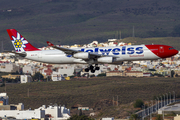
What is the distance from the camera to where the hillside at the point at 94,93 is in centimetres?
16275

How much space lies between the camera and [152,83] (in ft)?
611

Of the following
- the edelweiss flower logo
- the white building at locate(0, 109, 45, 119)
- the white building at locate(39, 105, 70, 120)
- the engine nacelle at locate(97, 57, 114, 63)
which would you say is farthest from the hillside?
the engine nacelle at locate(97, 57, 114, 63)

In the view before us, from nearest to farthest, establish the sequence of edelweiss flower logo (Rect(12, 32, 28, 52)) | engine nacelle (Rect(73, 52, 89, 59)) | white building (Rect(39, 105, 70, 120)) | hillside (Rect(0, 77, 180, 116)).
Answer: engine nacelle (Rect(73, 52, 89, 59))
edelweiss flower logo (Rect(12, 32, 28, 52))
white building (Rect(39, 105, 70, 120))
hillside (Rect(0, 77, 180, 116))

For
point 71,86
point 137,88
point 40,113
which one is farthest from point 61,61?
point 71,86

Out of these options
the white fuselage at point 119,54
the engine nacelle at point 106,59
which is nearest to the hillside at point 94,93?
the white fuselage at point 119,54

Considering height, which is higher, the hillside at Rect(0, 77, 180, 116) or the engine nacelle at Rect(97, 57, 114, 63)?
the engine nacelle at Rect(97, 57, 114, 63)

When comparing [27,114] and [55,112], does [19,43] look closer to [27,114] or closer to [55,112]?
[27,114]

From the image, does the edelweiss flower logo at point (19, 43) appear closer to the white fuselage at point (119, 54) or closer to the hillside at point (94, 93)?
the white fuselage at point (119, 54)

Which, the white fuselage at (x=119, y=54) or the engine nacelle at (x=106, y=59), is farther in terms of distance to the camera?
the white fuselage at (x=119, y=54)

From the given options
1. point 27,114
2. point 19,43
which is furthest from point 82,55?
point 27,114

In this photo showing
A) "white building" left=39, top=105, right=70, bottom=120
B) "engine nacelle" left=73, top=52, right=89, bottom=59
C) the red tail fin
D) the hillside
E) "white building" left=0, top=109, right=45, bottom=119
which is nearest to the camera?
"engine nacelle" left=73, top=52, right=89, bottom=59

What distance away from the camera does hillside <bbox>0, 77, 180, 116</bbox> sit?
162750 millimetres

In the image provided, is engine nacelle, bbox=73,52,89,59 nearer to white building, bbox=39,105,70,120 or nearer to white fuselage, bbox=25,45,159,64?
white fuselage, bbox=25,45,159,64

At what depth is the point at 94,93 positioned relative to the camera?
178m
